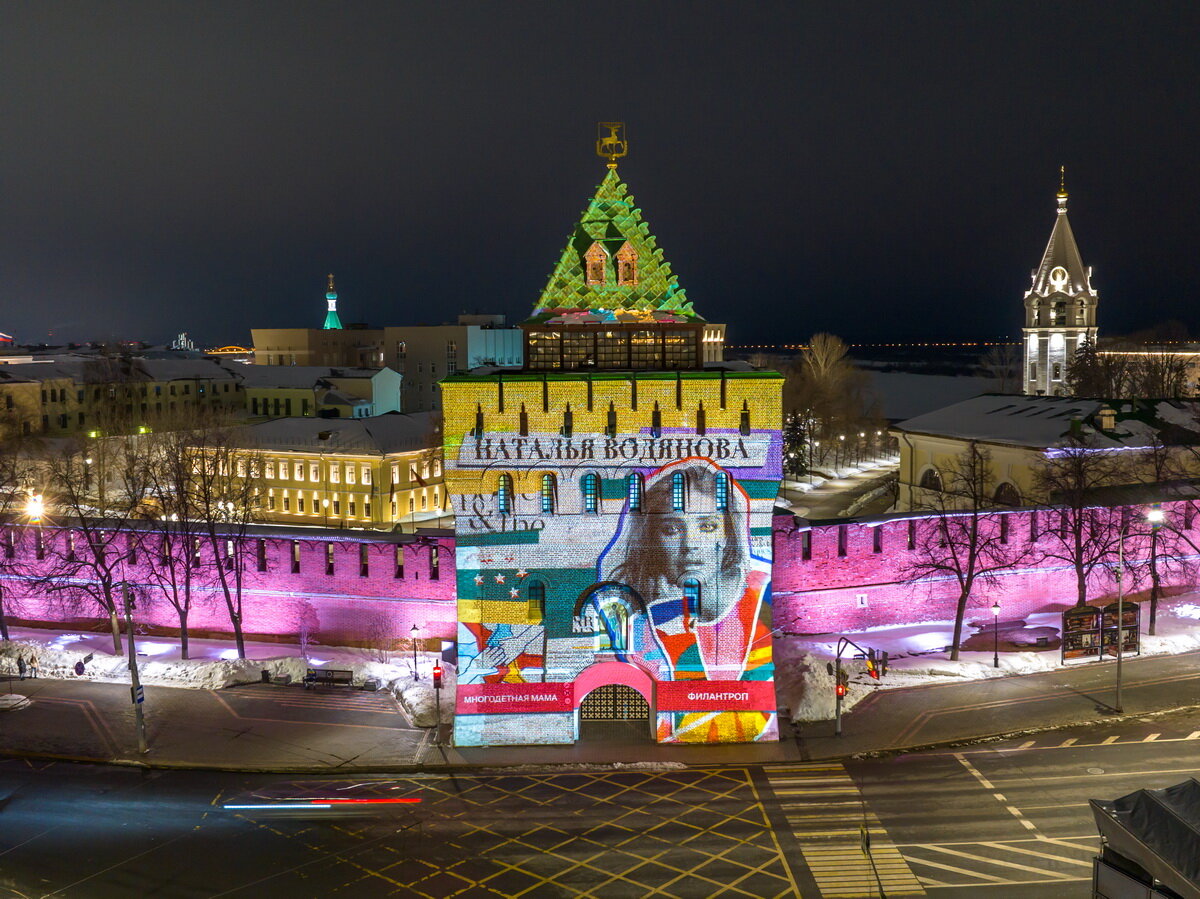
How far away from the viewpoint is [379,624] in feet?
121

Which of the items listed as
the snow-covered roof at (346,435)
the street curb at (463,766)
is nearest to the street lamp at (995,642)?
the street curb at (463,766)

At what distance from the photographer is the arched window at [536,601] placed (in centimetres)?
2878

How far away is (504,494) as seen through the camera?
1121 inches

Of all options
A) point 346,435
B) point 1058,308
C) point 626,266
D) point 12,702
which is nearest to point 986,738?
point 626,266

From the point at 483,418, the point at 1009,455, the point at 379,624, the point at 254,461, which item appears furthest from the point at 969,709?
the point at 254,461

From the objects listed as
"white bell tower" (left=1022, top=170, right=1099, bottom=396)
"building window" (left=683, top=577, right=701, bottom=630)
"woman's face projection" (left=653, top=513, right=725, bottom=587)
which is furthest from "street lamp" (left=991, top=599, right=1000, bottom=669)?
"white bell tower" (left=1022, top=170, right=1099, bottom=396)

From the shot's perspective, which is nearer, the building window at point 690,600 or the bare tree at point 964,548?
the building window at point 690,600

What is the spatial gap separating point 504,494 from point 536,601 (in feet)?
9.85

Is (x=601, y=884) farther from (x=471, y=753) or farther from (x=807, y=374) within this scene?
(x=807, y=374)

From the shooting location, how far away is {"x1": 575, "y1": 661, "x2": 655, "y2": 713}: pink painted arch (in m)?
28.9

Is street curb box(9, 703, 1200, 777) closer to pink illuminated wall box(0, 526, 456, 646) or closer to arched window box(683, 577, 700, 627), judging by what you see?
arched window box(683, 577, 700, 627)

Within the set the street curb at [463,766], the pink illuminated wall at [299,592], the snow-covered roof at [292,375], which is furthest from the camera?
the snow-covered roof at [292,375]

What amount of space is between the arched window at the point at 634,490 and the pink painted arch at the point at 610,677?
421 centimetres

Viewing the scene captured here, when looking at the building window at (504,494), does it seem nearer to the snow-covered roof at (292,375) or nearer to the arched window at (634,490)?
the arched window at (634,490)
